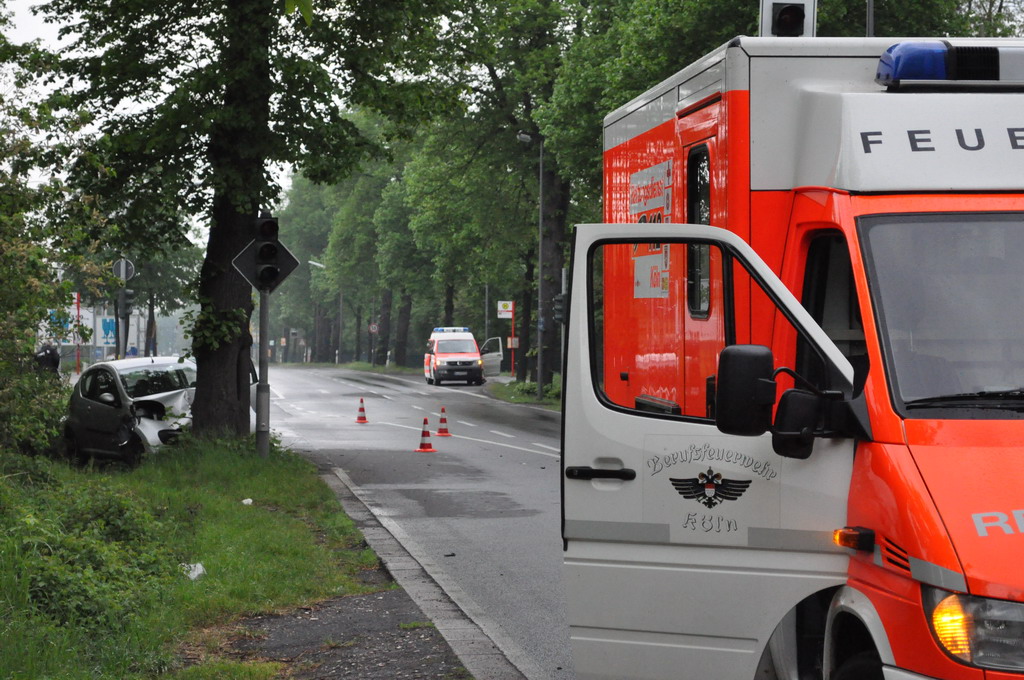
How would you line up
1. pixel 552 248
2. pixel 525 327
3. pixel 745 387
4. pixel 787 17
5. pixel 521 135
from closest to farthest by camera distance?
pixel 745 387, pixel 787 17, pixel 521 135, pixel 552 248, pixel 525 327

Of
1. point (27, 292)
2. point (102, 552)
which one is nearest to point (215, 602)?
point (102, 552)

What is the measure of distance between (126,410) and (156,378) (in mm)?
1334

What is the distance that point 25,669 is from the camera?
19.0 feet

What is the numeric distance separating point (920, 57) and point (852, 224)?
772 millimetres

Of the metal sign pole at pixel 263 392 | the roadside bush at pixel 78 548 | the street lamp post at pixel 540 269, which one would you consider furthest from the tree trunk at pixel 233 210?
the street lamp post at pixel 540 269

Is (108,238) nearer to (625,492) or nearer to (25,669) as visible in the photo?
(25,669)

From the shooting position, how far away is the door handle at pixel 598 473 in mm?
4707

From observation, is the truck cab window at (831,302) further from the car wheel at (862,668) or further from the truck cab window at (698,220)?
the car wheel at (862,668)

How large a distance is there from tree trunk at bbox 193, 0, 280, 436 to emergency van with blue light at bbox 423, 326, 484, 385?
37449 millimetres

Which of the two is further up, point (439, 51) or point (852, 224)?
point (439, 51)

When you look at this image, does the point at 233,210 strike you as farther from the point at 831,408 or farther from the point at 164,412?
the point at 831,408

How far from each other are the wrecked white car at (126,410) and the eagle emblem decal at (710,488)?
12.8 meters

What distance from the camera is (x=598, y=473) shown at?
15.5 ft

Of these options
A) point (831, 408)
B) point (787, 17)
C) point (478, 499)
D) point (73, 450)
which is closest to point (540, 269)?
point (73, 450)
